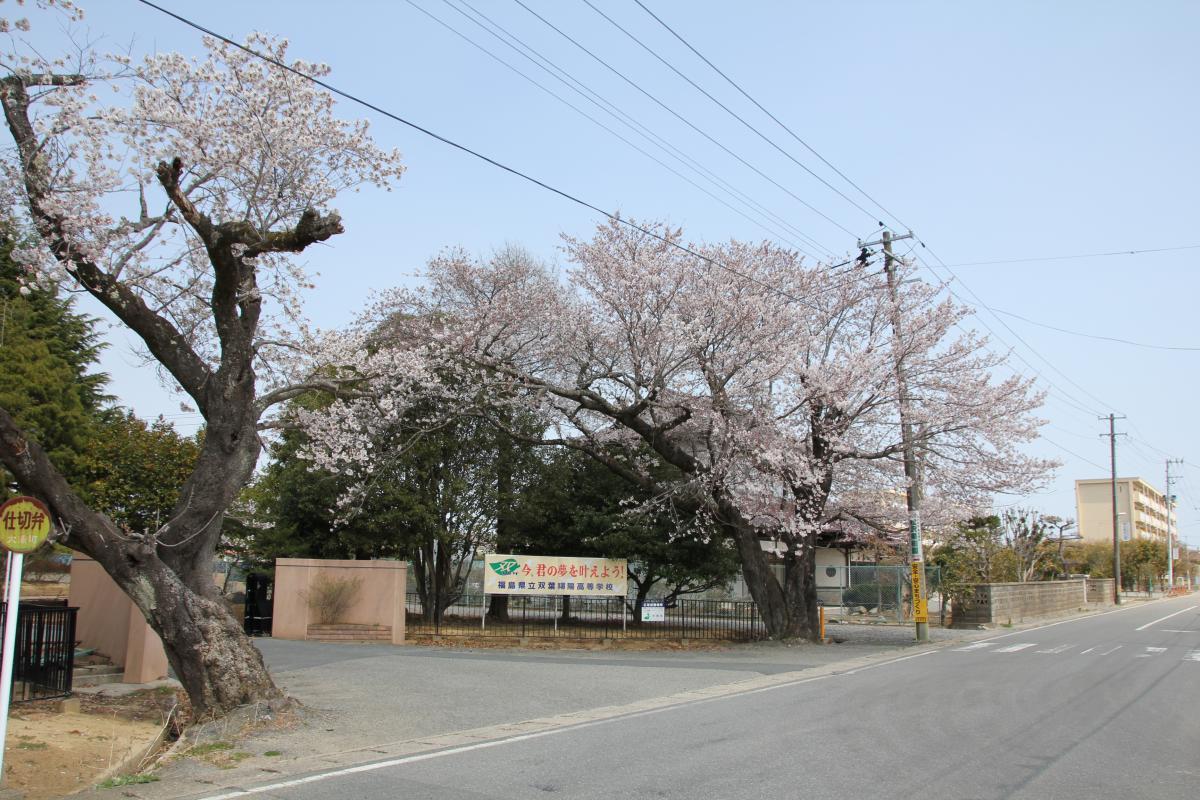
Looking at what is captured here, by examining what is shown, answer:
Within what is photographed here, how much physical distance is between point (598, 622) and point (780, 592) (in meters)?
6.08

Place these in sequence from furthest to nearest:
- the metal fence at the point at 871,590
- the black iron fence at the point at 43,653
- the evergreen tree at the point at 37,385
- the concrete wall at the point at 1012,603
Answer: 1. the metal fence at the point at 871,590
2. the concrete wall at the point at 1012,603
3. the evergreen tree at the point at 37,385
4. the black iron fence at the point at 43,653

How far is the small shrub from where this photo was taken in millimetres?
20281

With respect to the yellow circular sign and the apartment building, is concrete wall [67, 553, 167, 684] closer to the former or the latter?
the yellow circular sign

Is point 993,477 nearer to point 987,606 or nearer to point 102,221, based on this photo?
point 987,606

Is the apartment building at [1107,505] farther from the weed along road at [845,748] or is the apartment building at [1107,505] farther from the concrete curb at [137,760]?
the concrete curb at [137,760]

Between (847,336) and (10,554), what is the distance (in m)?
19.4

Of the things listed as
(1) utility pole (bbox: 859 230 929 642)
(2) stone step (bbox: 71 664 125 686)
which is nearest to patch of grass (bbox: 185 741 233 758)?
(2) stone step (bbox: 71 664 125 686)

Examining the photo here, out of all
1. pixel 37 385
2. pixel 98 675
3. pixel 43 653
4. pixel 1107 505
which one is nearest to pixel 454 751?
pixel 43 653

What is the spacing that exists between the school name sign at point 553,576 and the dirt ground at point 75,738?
380 inches

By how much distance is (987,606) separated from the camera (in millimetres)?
28438

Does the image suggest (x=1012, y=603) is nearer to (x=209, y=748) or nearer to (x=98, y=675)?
(x=98, y=675)

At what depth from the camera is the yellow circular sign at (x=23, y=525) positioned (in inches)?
297

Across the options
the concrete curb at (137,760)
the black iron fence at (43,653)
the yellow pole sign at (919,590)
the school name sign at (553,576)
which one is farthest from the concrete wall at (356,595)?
the yellow pole sign at (919,590)

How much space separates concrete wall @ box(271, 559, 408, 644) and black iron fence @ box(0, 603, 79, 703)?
829 centimetres
